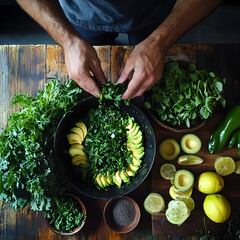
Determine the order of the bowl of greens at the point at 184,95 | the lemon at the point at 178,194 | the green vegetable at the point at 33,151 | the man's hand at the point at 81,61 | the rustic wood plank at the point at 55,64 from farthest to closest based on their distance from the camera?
1. the rustic wood plank at the point at 55,64
2. the lemon at the point at 178,194
3. the bowl of greens at the point at 184,95
4. the green vegetable at the point at 33,151
5. the man's hand at the point at 81,61

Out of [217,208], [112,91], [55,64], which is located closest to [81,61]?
[112,91]

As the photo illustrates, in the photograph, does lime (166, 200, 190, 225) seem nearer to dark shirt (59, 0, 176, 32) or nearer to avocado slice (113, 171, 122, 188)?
avocado slice (113, 171, 122, 188)

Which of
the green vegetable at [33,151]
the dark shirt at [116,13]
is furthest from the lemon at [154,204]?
the dark shirt at [116,13]

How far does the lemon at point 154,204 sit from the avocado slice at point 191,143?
312 millimetres

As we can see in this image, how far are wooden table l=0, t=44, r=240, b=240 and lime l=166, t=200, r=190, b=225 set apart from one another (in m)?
0.17

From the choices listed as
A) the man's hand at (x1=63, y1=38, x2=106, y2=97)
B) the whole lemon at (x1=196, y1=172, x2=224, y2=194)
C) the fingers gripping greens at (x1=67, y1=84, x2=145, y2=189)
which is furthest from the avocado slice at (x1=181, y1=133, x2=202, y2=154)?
the man's hand at (x1=63, y1=38, x2=106, y2=97)

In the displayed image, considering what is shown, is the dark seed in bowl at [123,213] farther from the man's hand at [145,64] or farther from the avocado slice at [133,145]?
the man's hand at [145,64]

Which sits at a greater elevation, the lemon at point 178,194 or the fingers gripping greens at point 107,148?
the fingers gripping greens at point 107,148

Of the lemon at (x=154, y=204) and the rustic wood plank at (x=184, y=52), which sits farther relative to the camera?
the rustic wood plank at (x=184, y=52)

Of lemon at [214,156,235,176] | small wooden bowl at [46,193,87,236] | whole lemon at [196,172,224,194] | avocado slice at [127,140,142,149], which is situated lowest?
small wooden bowl at [46,193,87,236]

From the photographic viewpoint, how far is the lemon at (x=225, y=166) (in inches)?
60.9

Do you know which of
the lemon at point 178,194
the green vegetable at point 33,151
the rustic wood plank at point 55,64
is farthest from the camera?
the rustic wood plank at point 55,64

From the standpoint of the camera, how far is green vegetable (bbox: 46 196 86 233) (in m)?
1.50

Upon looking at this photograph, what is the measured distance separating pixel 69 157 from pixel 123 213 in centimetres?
45
